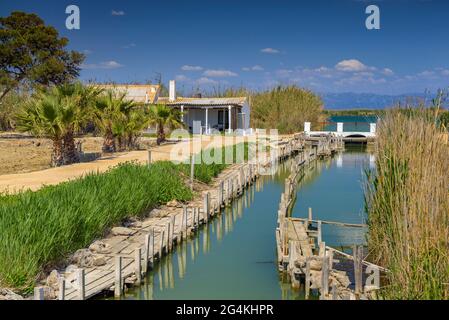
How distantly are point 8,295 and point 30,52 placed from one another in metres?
33.2

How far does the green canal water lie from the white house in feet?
53.2

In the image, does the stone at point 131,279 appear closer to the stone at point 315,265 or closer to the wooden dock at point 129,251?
the wooden dock at point 129,251

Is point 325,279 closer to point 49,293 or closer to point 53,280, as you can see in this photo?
point 49,293

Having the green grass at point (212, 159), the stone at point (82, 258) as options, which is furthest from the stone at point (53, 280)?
the green grass at point (212, 159)

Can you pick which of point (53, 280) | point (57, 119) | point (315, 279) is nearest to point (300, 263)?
point (315, 279)

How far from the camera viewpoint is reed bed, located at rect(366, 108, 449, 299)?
625 centimetres

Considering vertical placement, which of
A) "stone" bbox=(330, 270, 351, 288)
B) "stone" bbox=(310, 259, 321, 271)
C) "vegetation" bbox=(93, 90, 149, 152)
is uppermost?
"vegetation" bbox=(93, 90, 149, 152)

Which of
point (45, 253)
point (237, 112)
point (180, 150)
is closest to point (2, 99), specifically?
point (237, 112)

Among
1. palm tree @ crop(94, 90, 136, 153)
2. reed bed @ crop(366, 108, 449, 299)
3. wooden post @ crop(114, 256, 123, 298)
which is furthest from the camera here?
palm tree @ crop(94, 90, 136, 153)

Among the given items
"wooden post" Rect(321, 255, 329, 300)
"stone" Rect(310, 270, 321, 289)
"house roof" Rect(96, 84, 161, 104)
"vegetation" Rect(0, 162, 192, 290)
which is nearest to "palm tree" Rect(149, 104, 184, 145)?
"house roof" Rect(96, 84, 161, 104)

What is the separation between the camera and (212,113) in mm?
38812

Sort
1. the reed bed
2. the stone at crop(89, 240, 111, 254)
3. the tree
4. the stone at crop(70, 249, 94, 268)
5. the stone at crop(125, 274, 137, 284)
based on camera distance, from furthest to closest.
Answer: the tree < the stone at crop(89, 240, 111, 254) < the stone at crop(70, 249, 94, 268) < the stone at crop(125, 274, 137, 284) < the reed bed

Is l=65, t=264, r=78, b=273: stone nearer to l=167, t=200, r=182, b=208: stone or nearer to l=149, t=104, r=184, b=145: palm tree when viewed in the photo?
l=167, t=200, r=182, b=208: stone

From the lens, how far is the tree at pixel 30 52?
36375 mm
